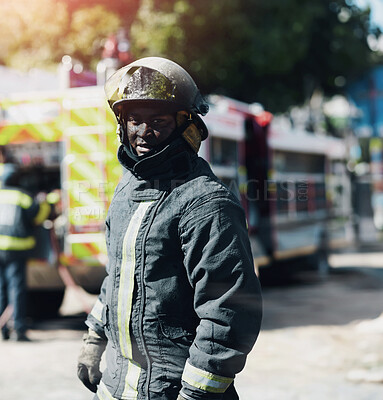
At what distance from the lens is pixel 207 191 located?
6.37ft

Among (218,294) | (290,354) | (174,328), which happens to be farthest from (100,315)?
(290,354)

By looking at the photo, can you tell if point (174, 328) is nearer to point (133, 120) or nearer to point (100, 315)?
point (100, 315)

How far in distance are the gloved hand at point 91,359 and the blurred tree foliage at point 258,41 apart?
13766 millimetres

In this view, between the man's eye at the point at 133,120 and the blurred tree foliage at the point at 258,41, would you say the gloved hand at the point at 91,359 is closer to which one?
the man's eye at the point at 133,120

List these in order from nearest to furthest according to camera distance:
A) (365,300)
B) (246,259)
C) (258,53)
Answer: (246,259)
(365,300)
(258,53)

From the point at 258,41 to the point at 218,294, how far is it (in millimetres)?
15245

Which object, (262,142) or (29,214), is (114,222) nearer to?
(29,214)

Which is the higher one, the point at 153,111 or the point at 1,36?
the point at 1,36

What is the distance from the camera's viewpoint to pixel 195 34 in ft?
52.5

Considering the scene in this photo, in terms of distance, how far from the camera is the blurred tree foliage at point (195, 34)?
51.2 feet

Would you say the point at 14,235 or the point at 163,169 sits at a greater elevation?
the point at 163,169

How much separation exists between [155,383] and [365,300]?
317 inches

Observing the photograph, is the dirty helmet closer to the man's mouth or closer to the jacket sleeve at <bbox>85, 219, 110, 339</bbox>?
the man's mouth

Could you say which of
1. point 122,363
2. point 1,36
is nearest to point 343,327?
point 122,363
